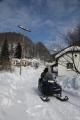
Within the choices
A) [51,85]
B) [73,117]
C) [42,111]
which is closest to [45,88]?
[51,85]

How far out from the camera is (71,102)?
456 inches

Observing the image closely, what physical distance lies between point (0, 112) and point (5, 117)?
649 millimetres

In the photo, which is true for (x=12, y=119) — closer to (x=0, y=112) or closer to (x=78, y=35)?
(x=0, y=112)

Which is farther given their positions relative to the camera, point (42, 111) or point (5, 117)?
point (42, 111)

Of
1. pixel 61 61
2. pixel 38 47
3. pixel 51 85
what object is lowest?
pixel 51 85

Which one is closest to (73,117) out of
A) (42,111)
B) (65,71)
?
(42,111)

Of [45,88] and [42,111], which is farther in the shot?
[45,88]

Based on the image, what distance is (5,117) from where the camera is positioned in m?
7.77

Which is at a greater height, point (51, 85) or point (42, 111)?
point (51, 85)

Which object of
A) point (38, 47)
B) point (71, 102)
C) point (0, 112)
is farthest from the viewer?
point (38, 47)

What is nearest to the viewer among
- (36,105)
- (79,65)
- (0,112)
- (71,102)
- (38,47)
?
(0,112)

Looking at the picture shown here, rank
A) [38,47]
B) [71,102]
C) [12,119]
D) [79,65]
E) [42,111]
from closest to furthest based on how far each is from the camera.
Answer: [12,119] < [42,111] < [71,102] < [79,65] < [38,47]

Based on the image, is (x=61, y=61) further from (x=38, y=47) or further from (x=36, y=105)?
(x=38, y=47)

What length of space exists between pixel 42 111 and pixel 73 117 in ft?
5.07
